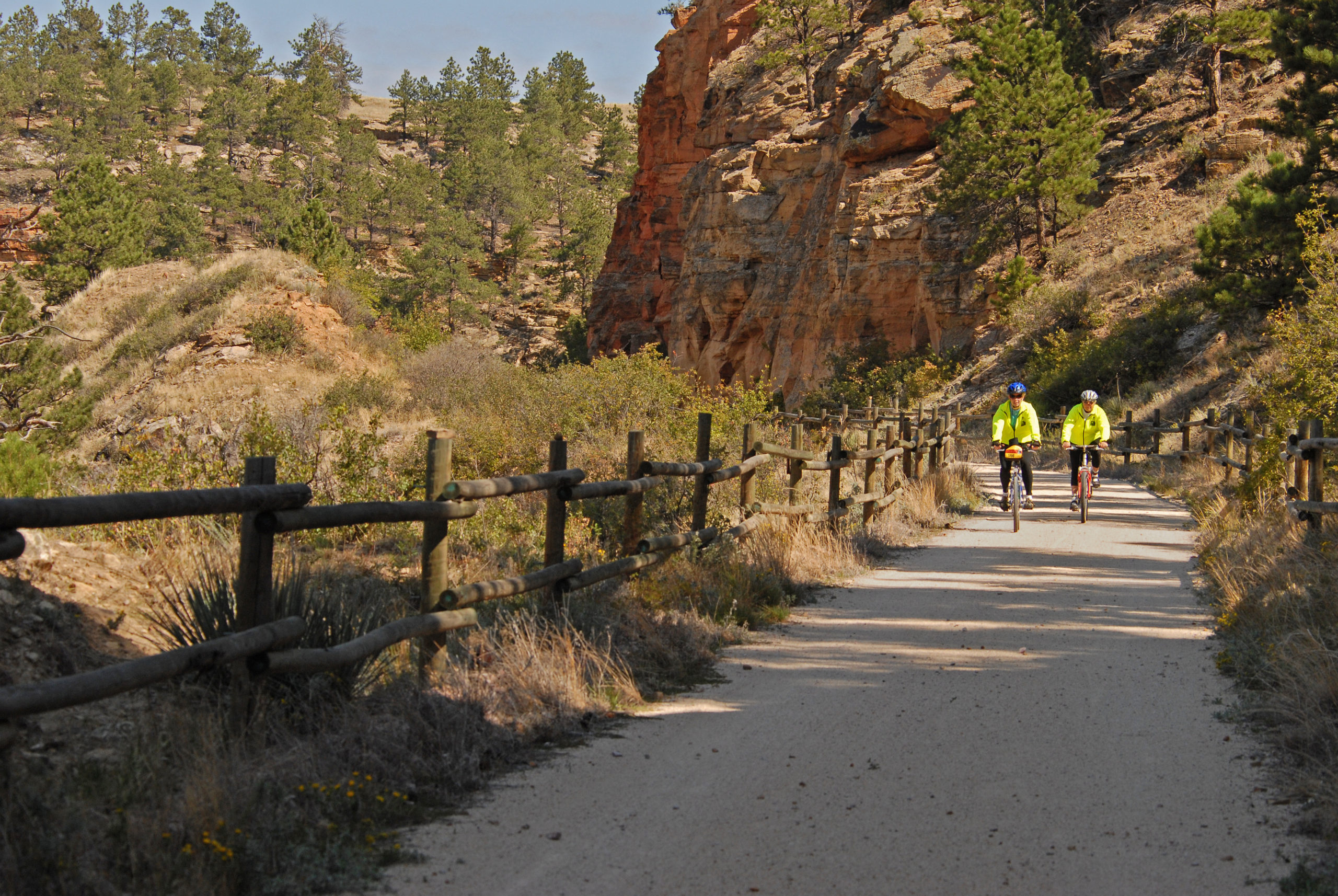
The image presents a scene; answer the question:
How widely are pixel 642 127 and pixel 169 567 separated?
214ft

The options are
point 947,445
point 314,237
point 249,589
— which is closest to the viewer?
point 249,589

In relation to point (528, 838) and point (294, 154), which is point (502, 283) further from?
point (528, 838)

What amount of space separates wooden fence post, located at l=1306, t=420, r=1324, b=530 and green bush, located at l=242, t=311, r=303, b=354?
92.5 ft

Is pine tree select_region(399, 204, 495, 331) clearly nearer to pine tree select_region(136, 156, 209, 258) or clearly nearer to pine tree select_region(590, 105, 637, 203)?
pine tree select_region(136, 156, 209, 258)

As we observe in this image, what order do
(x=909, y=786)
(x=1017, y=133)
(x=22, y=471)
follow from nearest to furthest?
(x=909, y=786) → (x=22, y=471) → (x=1017, y=133)

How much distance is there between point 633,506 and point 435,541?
2552mm

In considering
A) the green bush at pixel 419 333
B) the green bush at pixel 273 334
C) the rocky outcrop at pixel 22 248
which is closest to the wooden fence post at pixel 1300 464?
the green bush at pixel 273 334

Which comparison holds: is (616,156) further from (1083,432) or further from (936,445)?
(1083,432)

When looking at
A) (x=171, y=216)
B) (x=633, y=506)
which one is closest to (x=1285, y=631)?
(x=633, y=506)

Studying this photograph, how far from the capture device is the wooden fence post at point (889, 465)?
604 inches

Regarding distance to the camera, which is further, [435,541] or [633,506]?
[633,506]

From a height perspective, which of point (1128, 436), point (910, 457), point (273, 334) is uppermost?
point (273, 334)

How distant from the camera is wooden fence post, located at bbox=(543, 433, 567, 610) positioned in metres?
6.59

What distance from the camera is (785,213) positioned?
167 ft
